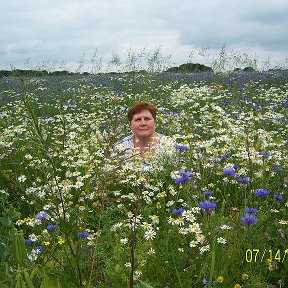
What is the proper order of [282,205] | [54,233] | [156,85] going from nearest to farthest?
[54,233]
[282,205]
[156,85]

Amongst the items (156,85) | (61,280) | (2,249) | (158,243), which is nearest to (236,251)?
(158,243)

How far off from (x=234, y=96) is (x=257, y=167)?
4421 mm

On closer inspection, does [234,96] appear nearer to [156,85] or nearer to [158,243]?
[156,85]

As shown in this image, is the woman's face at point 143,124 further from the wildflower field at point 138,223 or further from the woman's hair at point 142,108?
the wildflower field at point 138,223

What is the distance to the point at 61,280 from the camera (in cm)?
188

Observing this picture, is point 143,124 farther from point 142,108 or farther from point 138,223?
point 138,223

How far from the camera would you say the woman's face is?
5.14 meters
